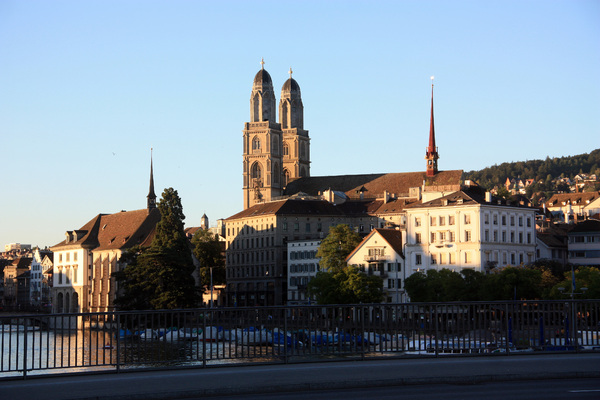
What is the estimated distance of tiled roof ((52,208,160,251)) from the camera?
16375cm

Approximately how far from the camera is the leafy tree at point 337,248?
434 ft

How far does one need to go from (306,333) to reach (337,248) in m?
107

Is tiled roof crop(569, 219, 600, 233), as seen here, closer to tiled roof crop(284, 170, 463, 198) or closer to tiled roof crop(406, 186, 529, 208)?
tiled roof crop(406, 186, 529, 208)

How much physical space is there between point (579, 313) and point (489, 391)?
298 inches

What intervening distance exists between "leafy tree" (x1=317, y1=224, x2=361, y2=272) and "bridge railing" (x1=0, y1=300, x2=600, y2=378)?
339 ft

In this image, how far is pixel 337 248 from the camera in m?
133

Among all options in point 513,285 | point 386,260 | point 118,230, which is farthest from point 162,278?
point 118,230

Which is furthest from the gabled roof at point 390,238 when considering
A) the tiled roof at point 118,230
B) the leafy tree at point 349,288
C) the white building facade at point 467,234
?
the tiled roof at point 118,230

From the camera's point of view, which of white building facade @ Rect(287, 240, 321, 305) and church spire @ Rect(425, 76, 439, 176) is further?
church spire @ Rect(425, 76, 439, 176)

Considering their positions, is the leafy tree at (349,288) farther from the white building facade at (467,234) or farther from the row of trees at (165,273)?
the row of trees at (165,273)

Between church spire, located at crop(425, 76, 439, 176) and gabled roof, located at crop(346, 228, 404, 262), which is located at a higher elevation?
church spire, located at crop(425, 76, 439, 176)

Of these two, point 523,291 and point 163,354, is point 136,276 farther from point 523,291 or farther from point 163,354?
point 163,354

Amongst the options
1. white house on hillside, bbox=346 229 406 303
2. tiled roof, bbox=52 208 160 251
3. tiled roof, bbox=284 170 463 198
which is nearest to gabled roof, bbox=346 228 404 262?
white house on hillside, bbox=346 229 406 303

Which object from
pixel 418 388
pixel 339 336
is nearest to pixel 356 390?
pixel 418 388
